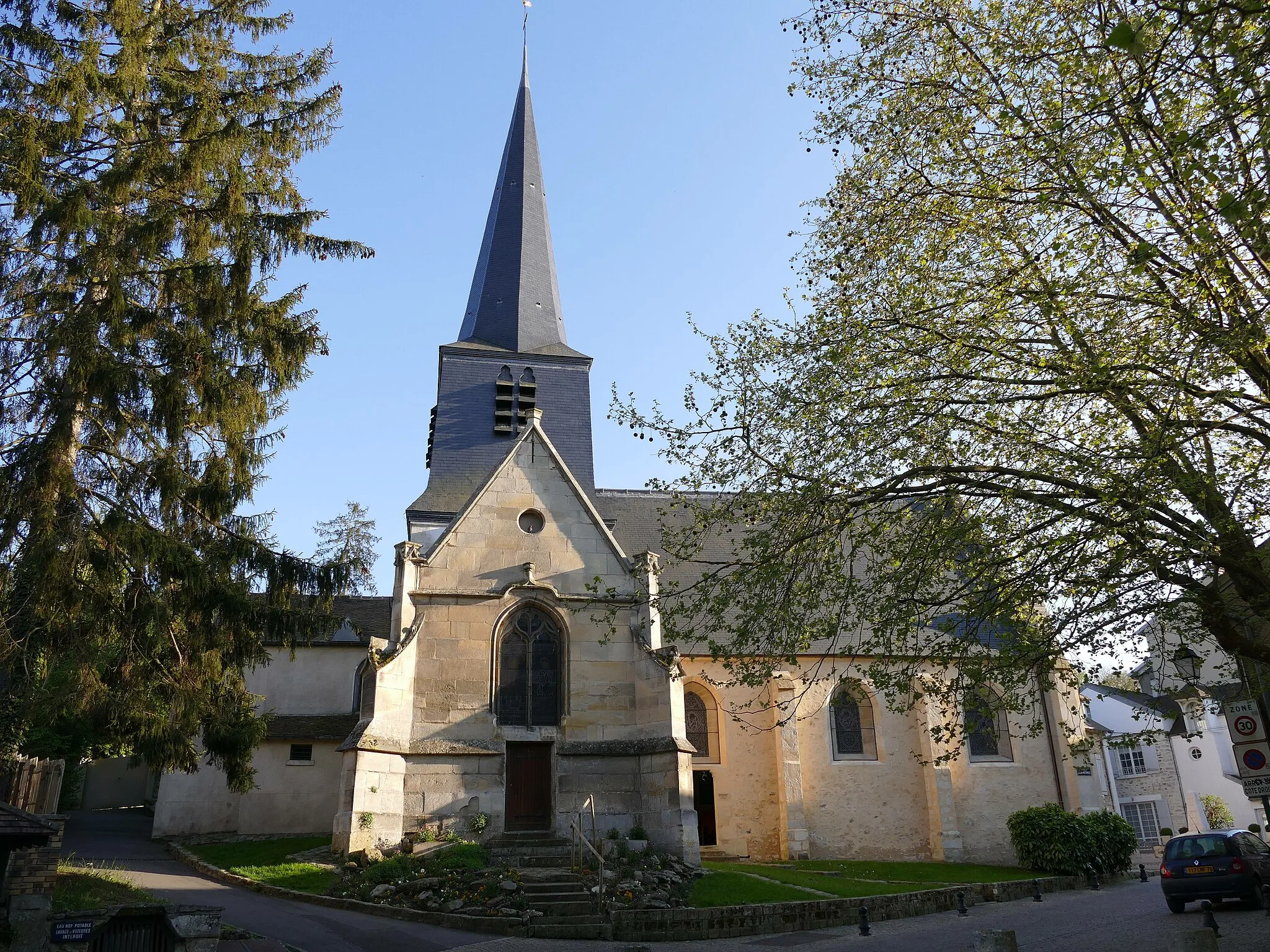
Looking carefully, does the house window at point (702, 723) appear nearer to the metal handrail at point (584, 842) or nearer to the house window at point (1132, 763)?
the metal handrail at point (584, 842)

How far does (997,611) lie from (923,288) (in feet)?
11.9

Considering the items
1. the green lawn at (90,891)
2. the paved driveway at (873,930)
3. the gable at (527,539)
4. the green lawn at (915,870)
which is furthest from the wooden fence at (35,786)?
the green lawn at (915,870)

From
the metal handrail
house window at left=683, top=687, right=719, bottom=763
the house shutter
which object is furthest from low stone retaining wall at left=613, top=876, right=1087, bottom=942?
the house shutter

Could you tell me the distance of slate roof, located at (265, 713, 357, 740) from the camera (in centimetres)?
2441

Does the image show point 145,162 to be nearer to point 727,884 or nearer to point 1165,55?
point 1165,55

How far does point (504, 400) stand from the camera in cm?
2916

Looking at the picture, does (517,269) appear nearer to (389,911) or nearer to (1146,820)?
(389,911)

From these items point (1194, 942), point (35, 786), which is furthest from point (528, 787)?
point (35, 786)

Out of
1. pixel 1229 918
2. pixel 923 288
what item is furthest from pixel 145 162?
pixel 1229 918

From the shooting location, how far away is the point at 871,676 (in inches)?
456

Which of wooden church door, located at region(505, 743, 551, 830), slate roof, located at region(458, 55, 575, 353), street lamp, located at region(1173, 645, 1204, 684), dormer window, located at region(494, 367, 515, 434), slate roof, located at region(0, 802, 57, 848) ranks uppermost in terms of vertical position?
slate roof, located at region(458, 55, 575, 353)

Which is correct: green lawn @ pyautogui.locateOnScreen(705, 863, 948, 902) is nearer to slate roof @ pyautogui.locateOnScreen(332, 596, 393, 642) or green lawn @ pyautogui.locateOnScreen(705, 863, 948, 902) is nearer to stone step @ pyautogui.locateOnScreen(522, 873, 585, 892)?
stone step @ pyautogui.locateOnScreen(522, 873, 585, 892)

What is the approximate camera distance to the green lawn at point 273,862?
52.7 feet

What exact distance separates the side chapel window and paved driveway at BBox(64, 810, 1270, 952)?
522 centimetres
